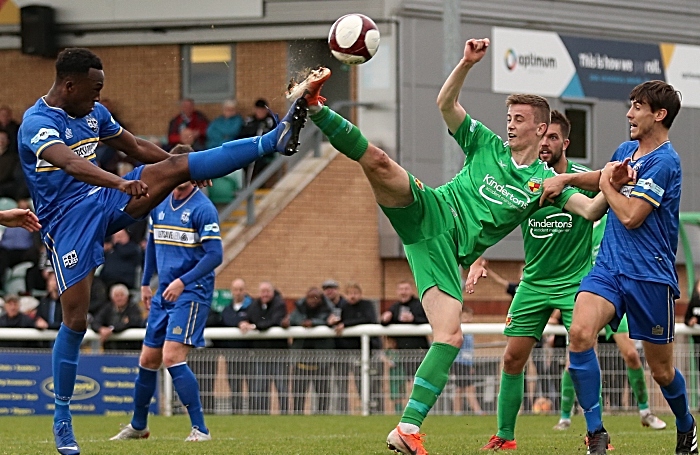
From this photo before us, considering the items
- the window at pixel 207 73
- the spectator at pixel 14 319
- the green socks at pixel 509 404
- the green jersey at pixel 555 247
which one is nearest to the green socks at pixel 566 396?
the green jersey at pixel 555 247

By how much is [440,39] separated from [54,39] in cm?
719

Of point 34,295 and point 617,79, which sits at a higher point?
point 617,79

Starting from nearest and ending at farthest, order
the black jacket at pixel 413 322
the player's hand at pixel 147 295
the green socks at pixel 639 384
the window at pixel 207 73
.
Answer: the player's hand at pixel 147 295, the green socks at pixel 639 384, the black jacket at pixel 413 322, the window at pixel 207 73

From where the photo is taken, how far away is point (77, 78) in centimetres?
840

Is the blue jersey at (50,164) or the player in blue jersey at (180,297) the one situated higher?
the blue jersey at (50,164)

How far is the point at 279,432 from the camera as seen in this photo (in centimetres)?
1258

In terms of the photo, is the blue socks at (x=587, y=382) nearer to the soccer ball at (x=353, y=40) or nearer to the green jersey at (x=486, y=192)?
the green jersey at (x=486, y=192)

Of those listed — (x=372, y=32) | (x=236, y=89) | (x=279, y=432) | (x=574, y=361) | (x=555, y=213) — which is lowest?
(x=279, y=432)

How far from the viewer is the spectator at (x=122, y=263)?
752 inches

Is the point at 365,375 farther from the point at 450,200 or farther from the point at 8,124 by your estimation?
the point at 8,124

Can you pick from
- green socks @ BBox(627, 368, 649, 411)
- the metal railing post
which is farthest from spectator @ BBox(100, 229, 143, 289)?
green socks @ BBox(627, 368, 649, 411)

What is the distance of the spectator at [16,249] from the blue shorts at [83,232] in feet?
40.3

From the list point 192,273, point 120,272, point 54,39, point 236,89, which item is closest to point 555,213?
point 192,273

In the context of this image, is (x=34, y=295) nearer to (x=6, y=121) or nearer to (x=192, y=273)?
(x=6, y=121)
